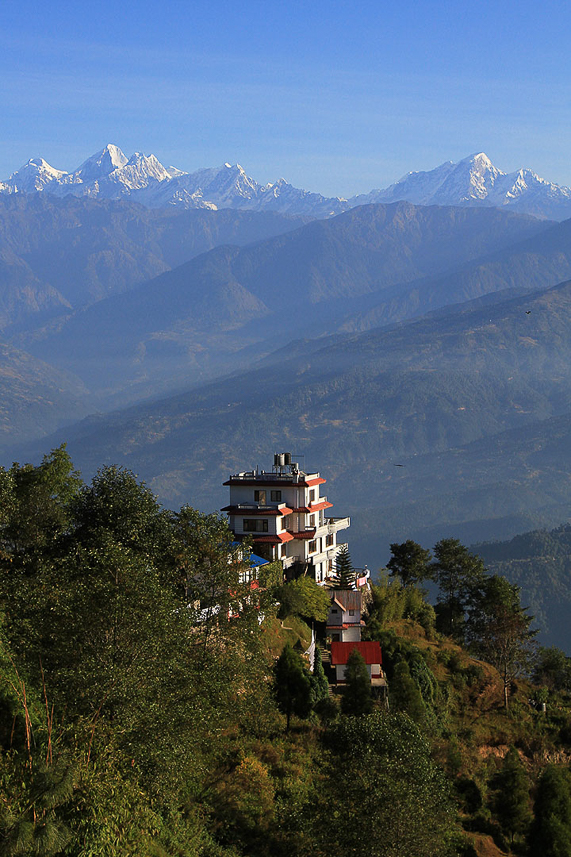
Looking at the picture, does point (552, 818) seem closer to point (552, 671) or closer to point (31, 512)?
point (31, 512)

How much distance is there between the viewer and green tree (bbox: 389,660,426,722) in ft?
148

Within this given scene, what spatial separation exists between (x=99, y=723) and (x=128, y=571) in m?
5.29

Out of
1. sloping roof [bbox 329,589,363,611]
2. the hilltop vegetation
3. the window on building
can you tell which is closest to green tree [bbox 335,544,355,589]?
sloping roof [bbox 329,589,363,611]

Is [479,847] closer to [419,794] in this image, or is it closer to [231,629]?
[419,794]

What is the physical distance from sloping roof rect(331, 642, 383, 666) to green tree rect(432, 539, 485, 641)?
1848cm

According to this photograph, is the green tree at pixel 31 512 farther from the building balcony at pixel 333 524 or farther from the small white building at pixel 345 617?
the building balcony at pixel 333 524

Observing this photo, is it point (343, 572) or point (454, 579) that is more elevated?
point (454, 579)

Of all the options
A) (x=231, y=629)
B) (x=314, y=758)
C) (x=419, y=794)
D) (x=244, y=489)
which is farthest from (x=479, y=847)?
(x=244, y=489)

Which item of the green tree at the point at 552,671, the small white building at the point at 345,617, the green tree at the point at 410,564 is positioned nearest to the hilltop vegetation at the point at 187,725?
the small white building at the point at 345,617

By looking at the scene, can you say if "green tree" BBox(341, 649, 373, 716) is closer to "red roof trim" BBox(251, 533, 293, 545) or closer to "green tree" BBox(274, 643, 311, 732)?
"green tree" BBox(274, 643, 311, 732)

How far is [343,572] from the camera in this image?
59812 millimetres

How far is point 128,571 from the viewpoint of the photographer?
99.9 ft

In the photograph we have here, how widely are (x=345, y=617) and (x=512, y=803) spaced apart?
15647mm

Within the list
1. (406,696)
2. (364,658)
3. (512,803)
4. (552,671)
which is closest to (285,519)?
(364,658)
